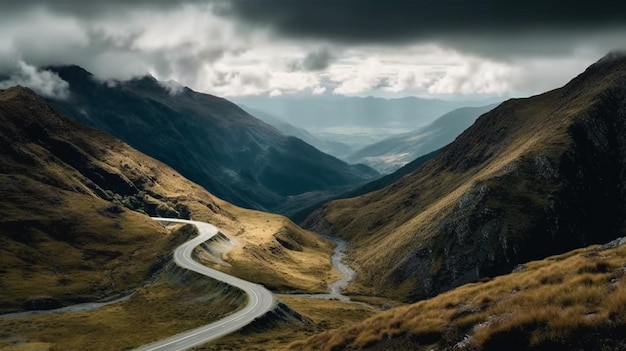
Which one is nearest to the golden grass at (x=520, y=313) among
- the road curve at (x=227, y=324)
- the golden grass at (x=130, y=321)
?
the road curve at (x=227, y=324)

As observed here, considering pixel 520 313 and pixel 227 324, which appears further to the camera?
pixel 227 324

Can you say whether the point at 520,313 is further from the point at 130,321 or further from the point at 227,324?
the point at 130,321

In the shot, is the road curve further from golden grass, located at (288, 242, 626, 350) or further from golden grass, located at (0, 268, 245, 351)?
golden grass, located at (288, 242, 626, 350)

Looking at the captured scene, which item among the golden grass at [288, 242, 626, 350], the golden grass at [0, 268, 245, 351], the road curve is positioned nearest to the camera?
the golden grass at [288, 242, 626, 350]

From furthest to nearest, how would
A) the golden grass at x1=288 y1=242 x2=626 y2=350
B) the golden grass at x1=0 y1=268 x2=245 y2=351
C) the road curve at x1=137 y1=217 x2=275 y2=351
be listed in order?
the golden grass at x1=0 y1=268 x2=245 y2=351 < the road curve at x1=137 y1=217 x2=275 y2=351 < the golden grass at x1=288 y1=242 x2=626 y2=350

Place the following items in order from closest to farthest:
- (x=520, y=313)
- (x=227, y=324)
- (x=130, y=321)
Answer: (x=520, y=313)
(x=227, y=324)
(x=130, y=321)

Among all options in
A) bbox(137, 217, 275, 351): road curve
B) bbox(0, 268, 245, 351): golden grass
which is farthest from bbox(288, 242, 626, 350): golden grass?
bbox(0, 268, 245, 351): golden grass

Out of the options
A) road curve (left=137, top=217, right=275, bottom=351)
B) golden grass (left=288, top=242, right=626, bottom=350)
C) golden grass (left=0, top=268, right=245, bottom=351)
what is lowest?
golden grass (left=0, top=268, right=245, bottom=351)

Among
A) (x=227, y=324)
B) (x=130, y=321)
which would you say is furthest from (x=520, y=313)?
(x=130, y=321)

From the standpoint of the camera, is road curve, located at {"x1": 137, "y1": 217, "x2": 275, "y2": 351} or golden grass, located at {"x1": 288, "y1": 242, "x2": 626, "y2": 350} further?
road curve, located at {"x1": 137, "y1": 217, "x2": 275, "y2": 351}

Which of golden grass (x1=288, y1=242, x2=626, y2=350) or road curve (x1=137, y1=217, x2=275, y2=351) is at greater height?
golden grass (x1=288, y1=242, x2=626, y2=350)
